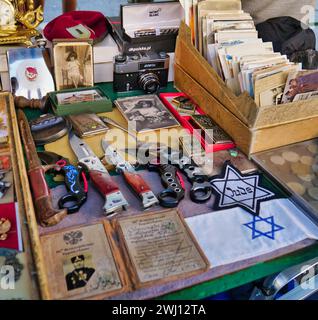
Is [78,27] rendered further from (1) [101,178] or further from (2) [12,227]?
(2) [12,227]

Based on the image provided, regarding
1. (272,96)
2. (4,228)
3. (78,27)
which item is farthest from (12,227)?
(78,27)

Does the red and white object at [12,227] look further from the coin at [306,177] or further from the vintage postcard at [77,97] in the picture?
the coin at [306,177]

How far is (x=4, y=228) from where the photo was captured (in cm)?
67

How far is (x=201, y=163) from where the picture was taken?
2.89 feet

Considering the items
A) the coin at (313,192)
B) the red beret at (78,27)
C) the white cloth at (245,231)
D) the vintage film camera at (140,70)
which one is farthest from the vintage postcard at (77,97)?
the coin at (313,192)

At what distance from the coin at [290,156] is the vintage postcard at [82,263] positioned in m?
0.47

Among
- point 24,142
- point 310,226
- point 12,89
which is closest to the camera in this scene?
point 310,226

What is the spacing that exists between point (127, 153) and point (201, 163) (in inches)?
7.0

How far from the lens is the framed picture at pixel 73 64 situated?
1049mm

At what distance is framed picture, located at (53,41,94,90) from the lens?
1049 millimetres

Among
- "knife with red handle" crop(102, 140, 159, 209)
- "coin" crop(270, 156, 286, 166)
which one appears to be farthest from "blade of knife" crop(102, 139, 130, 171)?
"coin" crop(270, 156, 286, 166)

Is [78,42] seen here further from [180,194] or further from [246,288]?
[246,288]

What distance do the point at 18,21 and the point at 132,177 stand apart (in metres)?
0.69

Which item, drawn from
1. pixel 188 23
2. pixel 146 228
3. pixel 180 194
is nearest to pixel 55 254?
pixel 146 228
